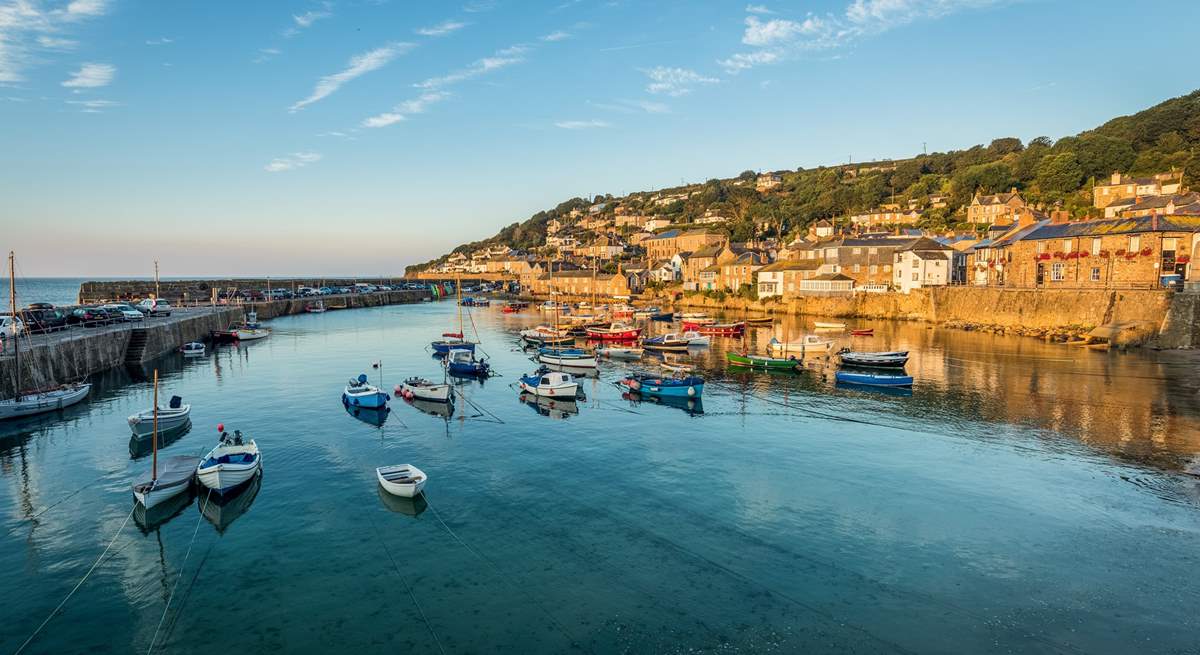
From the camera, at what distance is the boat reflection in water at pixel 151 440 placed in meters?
26.8

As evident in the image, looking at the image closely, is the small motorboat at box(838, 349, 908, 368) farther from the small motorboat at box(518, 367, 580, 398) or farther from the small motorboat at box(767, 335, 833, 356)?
the small motorboat at box(518, 367, 580, 398)

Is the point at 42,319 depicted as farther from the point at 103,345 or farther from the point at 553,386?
the point at 553,386

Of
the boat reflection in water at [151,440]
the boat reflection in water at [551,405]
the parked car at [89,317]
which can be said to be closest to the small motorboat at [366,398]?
the boat reflection in water at [151,440]

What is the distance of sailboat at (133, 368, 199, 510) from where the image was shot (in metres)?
20.3

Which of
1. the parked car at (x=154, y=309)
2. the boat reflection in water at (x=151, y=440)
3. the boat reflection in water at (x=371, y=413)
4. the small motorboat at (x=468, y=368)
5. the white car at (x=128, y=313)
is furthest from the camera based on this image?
the parked car at (x=154, y=309)

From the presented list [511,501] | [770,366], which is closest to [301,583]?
[511,501]

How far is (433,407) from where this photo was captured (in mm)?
36219

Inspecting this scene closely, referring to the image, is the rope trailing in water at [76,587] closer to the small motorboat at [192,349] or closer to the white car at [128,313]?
the small motorboat at [192,349]

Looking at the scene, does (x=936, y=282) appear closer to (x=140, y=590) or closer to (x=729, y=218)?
(x=140, y=590)

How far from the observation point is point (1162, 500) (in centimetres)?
2117

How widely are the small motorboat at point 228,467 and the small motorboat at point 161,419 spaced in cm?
763

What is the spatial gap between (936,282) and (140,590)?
88864 millimetres

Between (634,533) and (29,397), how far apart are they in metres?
33.3

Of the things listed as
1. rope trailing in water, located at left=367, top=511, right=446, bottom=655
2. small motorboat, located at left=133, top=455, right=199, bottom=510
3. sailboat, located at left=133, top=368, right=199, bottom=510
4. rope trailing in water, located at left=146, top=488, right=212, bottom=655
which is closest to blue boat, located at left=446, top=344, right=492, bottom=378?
small motorboat, located at left=133, top=455, right=199, bottom=510
